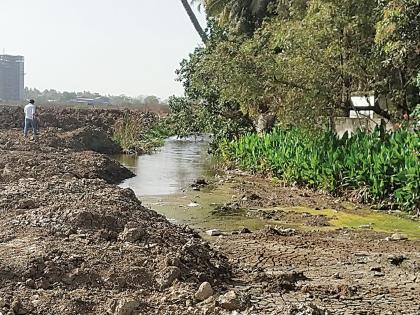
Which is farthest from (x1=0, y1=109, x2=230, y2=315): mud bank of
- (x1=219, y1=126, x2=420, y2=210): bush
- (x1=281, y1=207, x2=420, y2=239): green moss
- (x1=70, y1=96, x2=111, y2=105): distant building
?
(x1=70, y1=96, x2=111, y2=105): distant building

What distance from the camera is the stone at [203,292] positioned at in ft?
19.9

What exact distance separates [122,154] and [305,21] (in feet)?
51.3

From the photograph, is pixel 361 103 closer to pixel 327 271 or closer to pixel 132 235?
pixel 327 271

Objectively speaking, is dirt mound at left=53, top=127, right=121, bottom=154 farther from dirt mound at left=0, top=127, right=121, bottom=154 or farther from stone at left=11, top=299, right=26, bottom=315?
stone at left=11, top=299, right=26, bottom=315

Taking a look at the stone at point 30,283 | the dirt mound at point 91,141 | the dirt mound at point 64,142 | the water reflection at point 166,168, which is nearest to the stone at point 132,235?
the stone at point 30,283

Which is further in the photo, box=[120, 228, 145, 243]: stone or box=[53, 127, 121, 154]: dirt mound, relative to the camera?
box=[53, 127, 121, 154]: dirt mound

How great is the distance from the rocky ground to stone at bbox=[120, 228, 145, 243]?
0.01 meters

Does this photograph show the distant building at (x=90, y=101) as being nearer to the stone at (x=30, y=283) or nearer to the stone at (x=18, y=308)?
the stone at (x=30, y=283)

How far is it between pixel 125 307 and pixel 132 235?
2566 mm

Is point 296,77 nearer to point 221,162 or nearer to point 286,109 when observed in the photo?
point 286,109

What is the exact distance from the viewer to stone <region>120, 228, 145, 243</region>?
26.3 ft

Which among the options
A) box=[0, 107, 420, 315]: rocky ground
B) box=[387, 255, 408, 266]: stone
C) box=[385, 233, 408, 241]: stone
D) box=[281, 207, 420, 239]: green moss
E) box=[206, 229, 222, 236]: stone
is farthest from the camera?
box=[281, 207, 420, 239]: green moss

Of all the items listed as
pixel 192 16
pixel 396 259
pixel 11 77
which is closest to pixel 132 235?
pixel 396 259

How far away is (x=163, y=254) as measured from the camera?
745 centimetres
